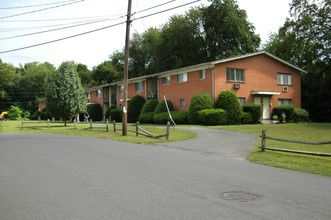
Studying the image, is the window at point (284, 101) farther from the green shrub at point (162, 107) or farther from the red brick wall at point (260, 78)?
the green shrub at point (162, 107)

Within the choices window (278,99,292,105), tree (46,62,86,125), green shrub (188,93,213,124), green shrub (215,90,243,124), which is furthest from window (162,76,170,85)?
window (278,99,292,105)

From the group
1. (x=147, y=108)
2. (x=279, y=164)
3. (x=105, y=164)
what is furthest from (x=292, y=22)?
(x=105, y=164)

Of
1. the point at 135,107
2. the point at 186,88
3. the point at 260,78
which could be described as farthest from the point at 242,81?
the point at 135,107

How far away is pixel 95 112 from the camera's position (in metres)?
50.8

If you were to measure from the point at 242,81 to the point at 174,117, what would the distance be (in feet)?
27.3

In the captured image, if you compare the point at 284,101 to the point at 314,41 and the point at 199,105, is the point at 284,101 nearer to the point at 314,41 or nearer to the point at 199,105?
the point at 314,41

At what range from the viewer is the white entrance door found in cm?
3219

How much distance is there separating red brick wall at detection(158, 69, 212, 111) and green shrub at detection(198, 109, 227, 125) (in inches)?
115

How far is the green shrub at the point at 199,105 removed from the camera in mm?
28078

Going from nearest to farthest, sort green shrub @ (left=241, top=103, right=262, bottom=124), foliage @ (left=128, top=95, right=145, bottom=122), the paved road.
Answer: the paved road → green shrub @ (left=241, top=103, right=262, bottom=124) → foliage @ (left=128, top=95, right=145, bottom=122)

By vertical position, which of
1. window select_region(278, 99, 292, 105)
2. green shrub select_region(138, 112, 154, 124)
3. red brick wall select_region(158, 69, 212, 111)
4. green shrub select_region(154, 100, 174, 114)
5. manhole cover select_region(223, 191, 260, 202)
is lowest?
manhole cover select_region(223, 191, 260, 202)

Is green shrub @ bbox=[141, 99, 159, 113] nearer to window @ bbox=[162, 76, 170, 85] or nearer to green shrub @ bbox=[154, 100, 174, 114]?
green shrub @ bbox=[154, 100, 174, 114]

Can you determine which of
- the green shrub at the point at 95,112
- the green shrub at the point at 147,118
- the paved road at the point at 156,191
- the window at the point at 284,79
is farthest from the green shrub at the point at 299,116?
the green shrub at the point at 95,112

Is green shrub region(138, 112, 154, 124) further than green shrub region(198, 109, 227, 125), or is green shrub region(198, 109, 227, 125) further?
green shrub region(138, 112, 154, 124)
